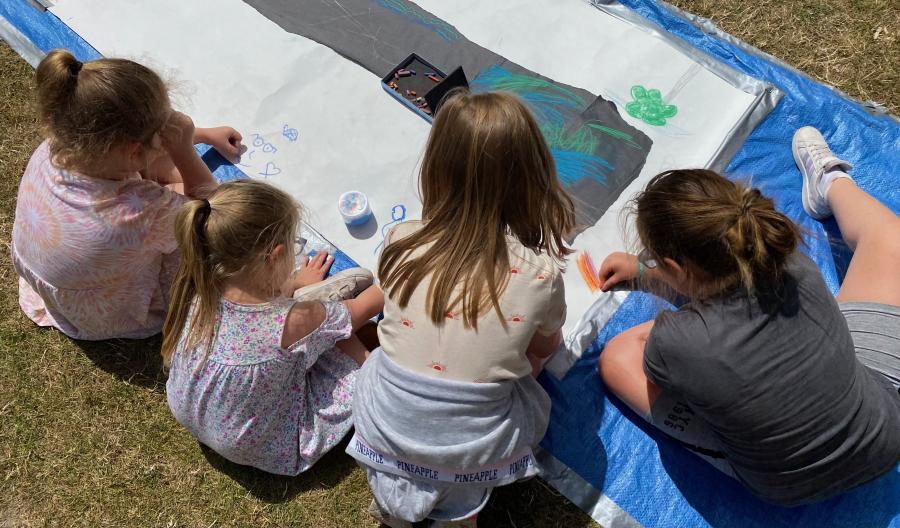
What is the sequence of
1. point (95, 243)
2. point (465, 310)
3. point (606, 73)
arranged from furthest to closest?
point (606, 73), point (95, 243), point (465, 310)

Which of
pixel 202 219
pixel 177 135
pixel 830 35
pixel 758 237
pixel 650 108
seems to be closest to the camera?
pixel 758 237

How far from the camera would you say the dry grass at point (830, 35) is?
9.04 feet

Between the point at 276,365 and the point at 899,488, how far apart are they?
1.92m

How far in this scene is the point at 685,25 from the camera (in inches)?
111

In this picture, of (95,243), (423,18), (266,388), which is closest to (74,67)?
(95,243)

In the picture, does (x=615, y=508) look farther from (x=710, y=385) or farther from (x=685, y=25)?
(x=685, y=25)

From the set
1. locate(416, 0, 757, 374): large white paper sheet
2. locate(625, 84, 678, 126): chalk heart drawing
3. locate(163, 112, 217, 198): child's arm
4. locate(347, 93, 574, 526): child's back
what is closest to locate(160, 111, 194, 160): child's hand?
locate(163, 112, 217, 198): child's arm

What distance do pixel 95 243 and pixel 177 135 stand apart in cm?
46

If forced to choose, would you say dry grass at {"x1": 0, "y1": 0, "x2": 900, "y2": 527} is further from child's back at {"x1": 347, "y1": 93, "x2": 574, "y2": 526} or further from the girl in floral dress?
child's back at {"x1": 347, "y1": 93, "x2": 574, "y2": 526}

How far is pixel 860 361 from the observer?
187 centimetres

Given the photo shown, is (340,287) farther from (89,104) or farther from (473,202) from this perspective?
(89,104)

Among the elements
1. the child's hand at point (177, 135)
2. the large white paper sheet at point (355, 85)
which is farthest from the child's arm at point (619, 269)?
the child's hand at point (177, 135)

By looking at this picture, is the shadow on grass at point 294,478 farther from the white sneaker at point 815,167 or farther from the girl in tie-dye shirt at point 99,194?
the white sneaker at point 815,167

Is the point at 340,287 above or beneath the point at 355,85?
beneath
